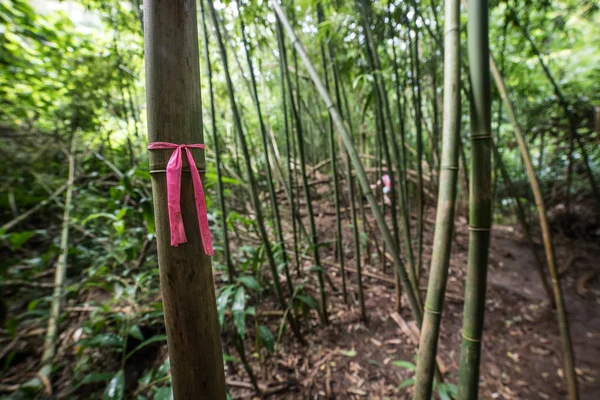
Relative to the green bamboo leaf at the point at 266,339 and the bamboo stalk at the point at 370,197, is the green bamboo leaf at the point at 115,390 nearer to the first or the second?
the green bamboo leaf at the point at 266,339

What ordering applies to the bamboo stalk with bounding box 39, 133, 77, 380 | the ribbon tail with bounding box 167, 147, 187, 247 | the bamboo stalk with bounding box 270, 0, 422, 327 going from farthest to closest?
the bamboo stalk with bounding box 39, 133, 77, 380 < the bamboo stalk with bounding box 270, 0, 422, 327 < the ribbon tail with bounding box 167, 147, 187, 247

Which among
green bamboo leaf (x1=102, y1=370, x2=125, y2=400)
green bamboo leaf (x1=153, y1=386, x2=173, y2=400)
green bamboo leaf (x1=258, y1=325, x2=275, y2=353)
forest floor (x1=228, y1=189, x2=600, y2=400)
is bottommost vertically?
forest floor (x1=228, y1=189, x2=600, y2=400)

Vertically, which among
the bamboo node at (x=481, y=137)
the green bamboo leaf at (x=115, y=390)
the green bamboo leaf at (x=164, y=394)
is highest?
the bamboo node at (x=481, y=137)

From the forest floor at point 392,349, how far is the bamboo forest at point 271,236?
0.05 ft

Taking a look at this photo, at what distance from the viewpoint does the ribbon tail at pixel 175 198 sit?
1.69 ft

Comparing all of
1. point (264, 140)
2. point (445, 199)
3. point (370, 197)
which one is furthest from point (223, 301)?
point (445, 199)

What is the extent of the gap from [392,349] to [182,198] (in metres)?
1.91

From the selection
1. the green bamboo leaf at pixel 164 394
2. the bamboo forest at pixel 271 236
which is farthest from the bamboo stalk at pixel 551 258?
the green bamboo leaf at pixel 164 394

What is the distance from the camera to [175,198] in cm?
52

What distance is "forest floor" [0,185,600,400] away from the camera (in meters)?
1.56

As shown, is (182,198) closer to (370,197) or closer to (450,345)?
(370,197)

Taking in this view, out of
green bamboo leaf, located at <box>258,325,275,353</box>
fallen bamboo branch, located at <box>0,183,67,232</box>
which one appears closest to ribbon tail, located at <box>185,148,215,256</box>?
green bamboo leaf, located at <box>258,325,275,353</box>

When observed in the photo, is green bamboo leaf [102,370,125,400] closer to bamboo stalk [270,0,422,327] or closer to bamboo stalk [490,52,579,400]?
bamboo stalk [270,0,422,327]

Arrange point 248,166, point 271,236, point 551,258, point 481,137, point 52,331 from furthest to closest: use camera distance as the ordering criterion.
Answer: point 271,236 < point 52,331 < point 248,166 < point 551,258 < point 481,137
